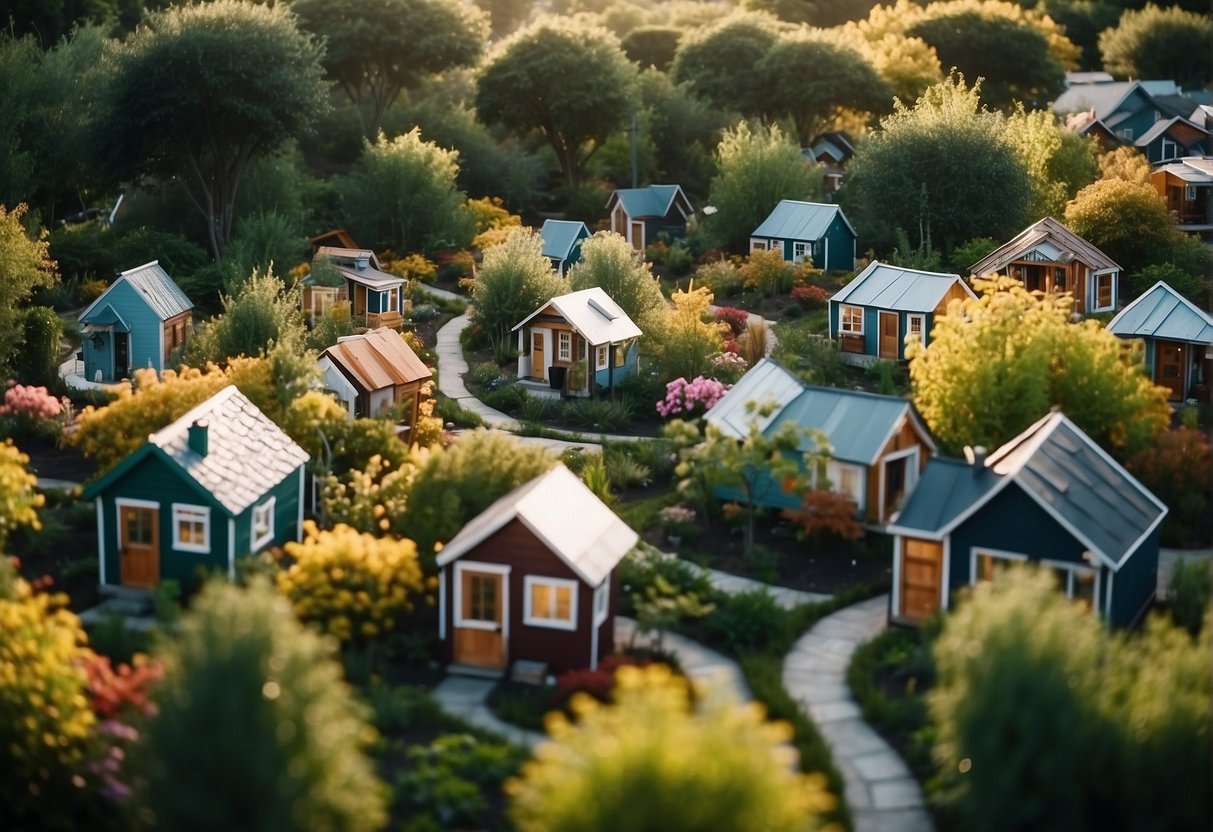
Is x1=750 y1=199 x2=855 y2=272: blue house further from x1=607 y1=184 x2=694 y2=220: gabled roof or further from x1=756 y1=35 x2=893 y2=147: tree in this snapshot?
x1=756 y1=35 x2=893 y2=147: tree

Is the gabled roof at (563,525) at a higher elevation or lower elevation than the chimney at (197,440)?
lower

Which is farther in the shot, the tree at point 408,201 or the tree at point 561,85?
the tree at point 561,85

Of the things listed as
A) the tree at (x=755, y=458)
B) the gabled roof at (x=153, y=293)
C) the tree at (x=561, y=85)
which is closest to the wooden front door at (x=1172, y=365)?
the tree at (x=755, y=458)

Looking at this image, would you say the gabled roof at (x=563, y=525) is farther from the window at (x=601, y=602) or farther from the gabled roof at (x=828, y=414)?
the gabled roof at (x=828, y=414)

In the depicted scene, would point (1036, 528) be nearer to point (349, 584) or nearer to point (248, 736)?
point (349, 584)

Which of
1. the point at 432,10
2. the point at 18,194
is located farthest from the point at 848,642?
the point at 432,10

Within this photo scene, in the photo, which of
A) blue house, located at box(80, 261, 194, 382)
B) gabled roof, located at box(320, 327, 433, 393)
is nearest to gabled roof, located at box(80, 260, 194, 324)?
blue house, located at box(80, 261, 194, 382)
